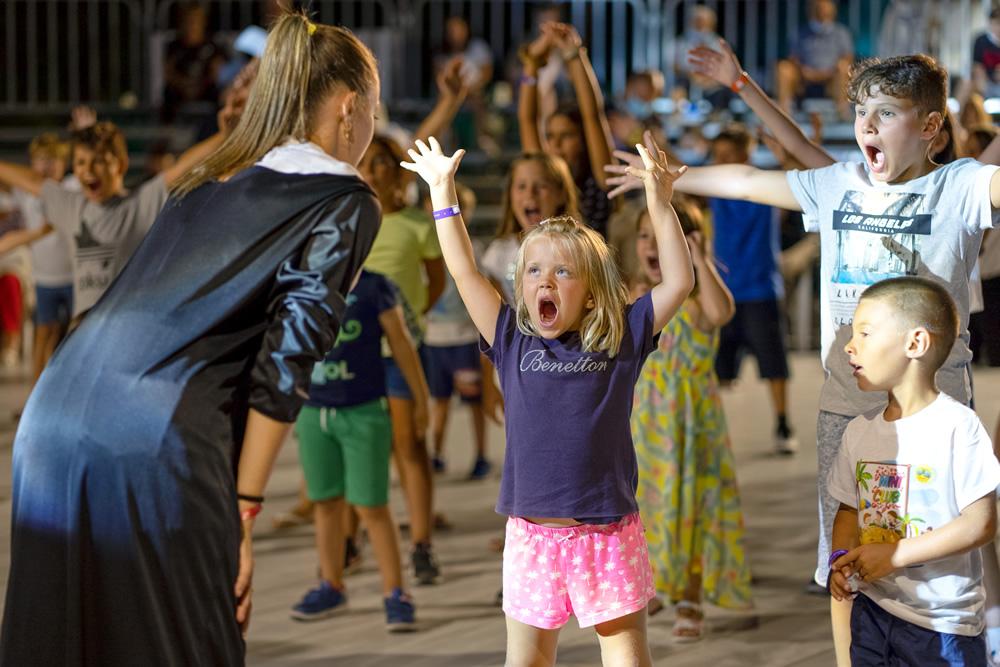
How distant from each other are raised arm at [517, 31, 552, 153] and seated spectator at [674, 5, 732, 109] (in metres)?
6.66

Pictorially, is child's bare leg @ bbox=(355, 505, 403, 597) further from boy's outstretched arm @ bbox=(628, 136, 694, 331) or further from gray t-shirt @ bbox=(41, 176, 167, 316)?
boy's outstretched arm @ bbox=(628, 136, 694, 331)

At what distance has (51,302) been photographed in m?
8.35

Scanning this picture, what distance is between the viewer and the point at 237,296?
2.50 metres

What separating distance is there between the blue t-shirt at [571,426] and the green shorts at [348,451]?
1.54 meters

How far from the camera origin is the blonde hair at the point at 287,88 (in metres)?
2.67

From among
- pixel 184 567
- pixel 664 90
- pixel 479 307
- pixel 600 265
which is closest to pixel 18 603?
pixel 184 567

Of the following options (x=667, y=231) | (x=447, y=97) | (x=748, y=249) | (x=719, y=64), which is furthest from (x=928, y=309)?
(x=748, y=249)

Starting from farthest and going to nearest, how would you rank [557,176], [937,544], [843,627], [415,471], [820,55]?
[820,55]
[415,471]
[557,176]
[843,627]
[937,544]

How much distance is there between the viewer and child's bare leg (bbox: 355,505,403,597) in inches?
190

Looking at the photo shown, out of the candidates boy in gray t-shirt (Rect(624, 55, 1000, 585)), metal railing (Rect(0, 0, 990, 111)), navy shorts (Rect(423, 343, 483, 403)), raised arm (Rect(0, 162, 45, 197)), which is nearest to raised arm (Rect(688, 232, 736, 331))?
boy in gray t-shirt (Rect(624, 55, 1000, 585))

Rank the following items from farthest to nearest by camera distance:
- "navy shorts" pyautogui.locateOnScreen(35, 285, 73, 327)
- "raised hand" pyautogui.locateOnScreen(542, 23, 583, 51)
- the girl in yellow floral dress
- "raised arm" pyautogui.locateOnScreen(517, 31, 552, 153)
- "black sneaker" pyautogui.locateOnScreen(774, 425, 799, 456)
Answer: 1. "navy shorts" pyautogui.locateOnScreen(35, 285, 73, 327)
2. "black sneaker" pyautogui.locateOnScreen(774, 425, 799, 456)
3. "raised arm" pyautogui.locateOnScreen(517, 31, 552, 153)
4. "raised hand" pyautogui.locateOnScreen(542, 23, 583, 51)
5. the girl in yellow floral dress

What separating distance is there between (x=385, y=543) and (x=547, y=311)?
69.1 inches

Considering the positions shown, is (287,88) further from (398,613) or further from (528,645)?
(398,613)

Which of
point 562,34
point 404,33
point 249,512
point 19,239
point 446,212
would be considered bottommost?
point 249,512
